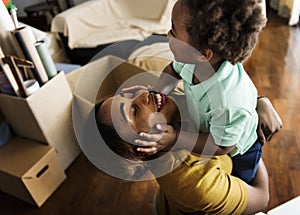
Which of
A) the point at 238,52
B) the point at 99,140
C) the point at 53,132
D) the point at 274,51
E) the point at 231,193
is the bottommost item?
the point at 274,51

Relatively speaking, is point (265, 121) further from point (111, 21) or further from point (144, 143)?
point (111, 21)

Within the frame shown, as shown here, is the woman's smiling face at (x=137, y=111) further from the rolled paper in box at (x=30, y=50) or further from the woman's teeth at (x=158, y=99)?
the rolled paper in box at (x=30, y=50)

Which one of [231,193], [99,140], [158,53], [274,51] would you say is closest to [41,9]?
[158,53]

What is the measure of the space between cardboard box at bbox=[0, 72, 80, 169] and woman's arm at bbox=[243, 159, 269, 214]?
3.40ft

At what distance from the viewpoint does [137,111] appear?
2.53ft

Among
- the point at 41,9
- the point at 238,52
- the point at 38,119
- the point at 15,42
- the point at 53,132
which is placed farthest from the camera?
the point at 41,9

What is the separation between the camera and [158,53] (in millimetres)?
1810

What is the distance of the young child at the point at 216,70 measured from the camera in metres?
0.68

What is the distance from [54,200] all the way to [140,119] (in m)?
1.07

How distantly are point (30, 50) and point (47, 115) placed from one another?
0.36 m

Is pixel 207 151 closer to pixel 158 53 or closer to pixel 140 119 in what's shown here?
pixel 140 119

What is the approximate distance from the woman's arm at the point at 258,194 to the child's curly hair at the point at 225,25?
0.47 metres

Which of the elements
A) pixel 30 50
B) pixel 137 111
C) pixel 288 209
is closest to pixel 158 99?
pixel 137 111

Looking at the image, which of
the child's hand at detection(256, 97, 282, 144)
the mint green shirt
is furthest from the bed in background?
the mint green shirt
